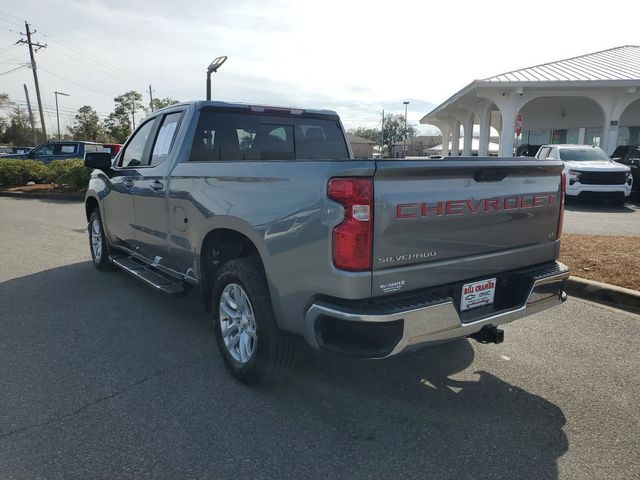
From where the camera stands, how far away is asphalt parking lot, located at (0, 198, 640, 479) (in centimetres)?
259

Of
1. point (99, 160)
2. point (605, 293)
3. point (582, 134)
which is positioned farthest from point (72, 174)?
point (582, 134)

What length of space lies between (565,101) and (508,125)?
8.56m

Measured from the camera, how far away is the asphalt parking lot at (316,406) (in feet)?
8.48

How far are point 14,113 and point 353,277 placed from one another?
80.1 metres

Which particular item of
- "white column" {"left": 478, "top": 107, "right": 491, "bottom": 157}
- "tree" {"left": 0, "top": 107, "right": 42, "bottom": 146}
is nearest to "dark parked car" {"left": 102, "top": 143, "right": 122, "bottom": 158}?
"white column" {"left": 478, "top": 107, "right": 491, "bottom": 157}

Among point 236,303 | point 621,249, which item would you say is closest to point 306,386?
point 236,303

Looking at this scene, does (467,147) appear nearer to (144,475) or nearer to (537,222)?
(537,222)

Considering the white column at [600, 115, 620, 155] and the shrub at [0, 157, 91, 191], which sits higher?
the white column at [600, 115, 620, 155]

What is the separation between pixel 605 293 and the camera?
5.26 meters

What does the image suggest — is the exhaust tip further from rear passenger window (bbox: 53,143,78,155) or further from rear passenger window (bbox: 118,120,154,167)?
rear passenger window (bbox: 53,143,78,155)

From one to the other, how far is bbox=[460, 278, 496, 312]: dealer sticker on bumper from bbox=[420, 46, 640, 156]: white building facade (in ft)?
57.6

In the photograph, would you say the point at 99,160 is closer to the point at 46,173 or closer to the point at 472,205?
the point at 472,205

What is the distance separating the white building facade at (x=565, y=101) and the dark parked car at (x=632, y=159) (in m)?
1.90

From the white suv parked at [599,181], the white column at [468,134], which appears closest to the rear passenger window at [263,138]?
the white suv parked at [599,181]
